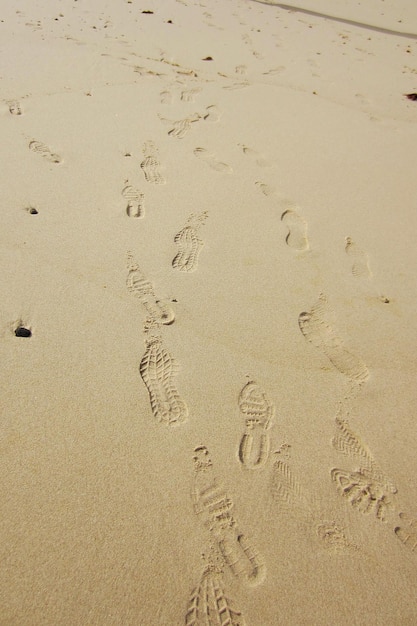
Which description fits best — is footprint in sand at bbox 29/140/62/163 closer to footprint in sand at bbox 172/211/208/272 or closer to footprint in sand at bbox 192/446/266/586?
footprint in sand at bbox 172/211/208/272

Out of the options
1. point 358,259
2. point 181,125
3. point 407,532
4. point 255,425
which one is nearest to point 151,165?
point 181,125

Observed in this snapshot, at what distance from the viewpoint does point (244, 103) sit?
3318 mm

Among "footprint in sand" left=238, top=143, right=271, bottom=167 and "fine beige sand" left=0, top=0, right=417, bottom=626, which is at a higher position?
"footprint in sand" left=238, top=143, right=271, bottom=167

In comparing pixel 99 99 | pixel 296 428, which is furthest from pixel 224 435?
pixel 99 99

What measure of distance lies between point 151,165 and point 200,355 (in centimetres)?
140

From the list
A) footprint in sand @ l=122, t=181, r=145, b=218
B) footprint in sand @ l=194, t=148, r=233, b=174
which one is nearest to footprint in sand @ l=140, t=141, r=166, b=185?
footprint in sand @ l=122, t=181, r=145, b=218

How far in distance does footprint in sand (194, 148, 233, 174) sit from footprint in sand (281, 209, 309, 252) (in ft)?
1.65

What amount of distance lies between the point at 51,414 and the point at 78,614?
1.94ft

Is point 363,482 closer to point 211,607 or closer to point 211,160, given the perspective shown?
point 211,607

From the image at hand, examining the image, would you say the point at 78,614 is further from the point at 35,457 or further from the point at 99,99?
the point at 99,99

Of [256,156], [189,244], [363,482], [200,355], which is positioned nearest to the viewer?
[363,482]

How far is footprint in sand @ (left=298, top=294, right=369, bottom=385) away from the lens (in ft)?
5.77

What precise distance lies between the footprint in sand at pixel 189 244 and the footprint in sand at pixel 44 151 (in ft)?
2.94

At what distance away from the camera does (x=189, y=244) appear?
2152 mm
